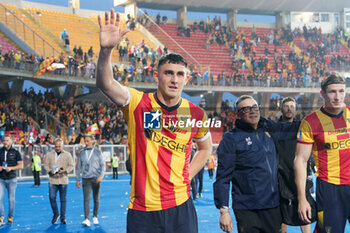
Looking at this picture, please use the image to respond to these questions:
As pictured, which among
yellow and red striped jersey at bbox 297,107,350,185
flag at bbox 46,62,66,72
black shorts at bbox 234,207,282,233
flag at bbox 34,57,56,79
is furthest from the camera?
flag at bbox 46,62,66,72

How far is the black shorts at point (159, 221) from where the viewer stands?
10.9ft

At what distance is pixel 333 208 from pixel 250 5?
44.6 metres

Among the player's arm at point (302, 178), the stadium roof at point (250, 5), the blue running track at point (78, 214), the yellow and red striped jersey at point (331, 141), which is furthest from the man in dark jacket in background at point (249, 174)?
Result: the stadium roof at point (250, 5)

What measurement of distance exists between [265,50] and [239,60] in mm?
3893

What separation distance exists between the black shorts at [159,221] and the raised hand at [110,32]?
1432mm

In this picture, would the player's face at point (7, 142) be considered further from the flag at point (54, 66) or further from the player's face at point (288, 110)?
the flag at point (54, 66)

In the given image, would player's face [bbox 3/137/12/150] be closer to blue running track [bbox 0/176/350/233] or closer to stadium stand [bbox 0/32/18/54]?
blue running track [bbox 0/176/350/233]

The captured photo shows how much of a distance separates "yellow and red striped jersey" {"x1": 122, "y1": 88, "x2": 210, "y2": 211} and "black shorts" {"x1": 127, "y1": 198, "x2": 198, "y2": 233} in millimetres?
47

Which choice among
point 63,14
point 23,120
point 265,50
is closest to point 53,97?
point 23,120

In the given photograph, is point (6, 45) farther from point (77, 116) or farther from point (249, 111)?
point (249, 111)

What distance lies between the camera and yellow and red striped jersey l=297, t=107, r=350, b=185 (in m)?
4.38

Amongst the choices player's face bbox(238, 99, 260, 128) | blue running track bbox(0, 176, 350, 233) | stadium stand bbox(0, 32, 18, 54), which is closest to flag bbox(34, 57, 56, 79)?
stadium stand bbox(0, 32, 18, 54)

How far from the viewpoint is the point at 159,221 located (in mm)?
3344

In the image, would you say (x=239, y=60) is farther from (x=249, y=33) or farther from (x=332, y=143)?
(x=332, y=143)
